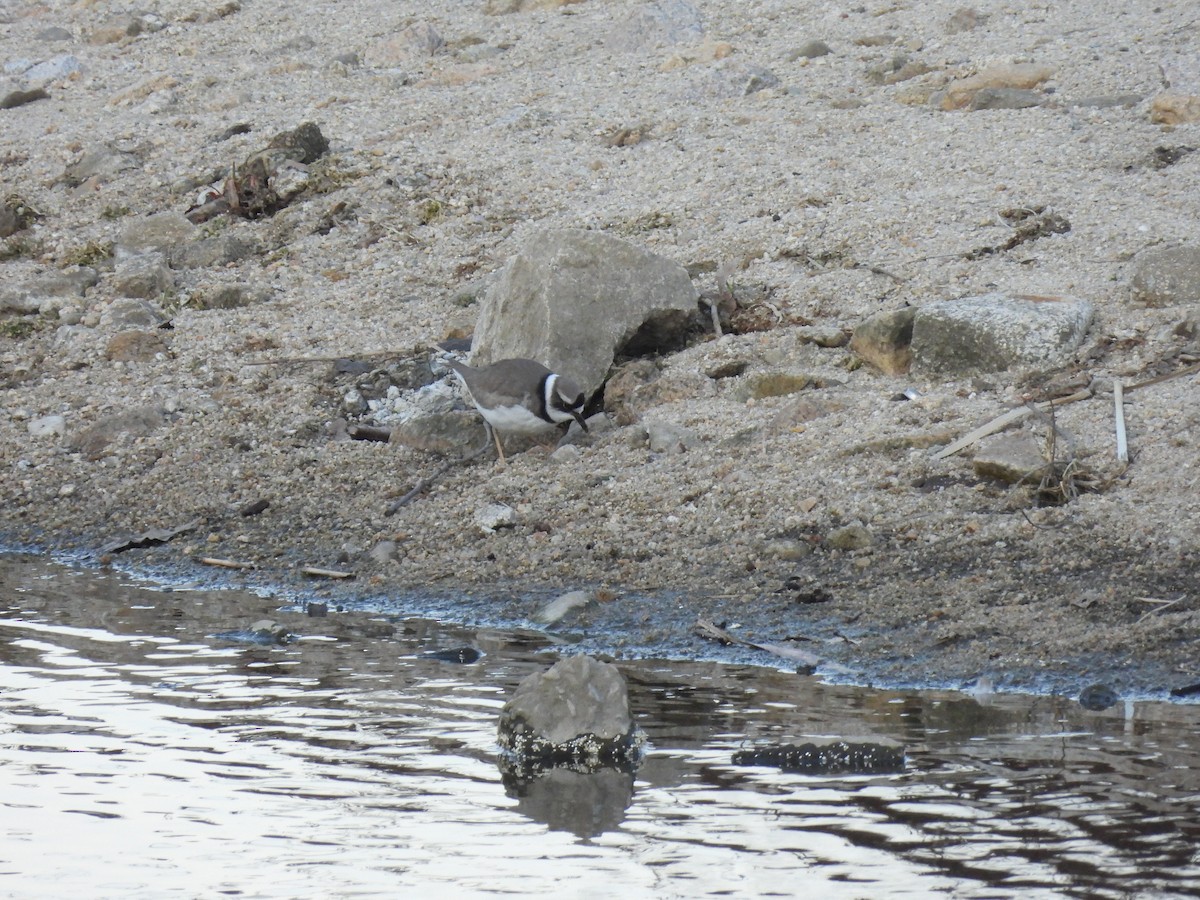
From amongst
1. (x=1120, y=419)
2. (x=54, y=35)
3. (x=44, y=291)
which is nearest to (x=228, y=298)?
Result: (x=44, y=291)

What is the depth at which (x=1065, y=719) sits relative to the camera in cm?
535

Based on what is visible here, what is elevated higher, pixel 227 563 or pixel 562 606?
pixel 227 563

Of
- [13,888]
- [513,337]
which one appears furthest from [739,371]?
[13,888]

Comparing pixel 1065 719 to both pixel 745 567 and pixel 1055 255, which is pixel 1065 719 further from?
pixel 1055 255

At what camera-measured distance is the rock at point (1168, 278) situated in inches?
332

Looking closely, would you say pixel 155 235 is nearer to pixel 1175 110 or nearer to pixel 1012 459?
pixel 1012 459

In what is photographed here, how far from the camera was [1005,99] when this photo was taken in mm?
12047

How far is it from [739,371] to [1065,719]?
387cm

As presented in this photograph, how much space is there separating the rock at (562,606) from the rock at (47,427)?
4.28 m

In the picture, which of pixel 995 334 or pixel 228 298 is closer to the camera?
pixel 995 334

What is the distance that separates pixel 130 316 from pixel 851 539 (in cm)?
615

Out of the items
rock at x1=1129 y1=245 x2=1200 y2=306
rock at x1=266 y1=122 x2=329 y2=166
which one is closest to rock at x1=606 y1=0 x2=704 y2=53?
rock at x1=266 y1=122 x2=329 y2=166

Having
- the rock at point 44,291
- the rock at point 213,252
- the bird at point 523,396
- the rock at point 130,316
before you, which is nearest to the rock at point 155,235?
the rock at point 213,252

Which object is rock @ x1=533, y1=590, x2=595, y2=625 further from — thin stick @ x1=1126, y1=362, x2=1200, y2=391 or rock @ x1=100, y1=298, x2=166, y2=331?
rock @ x1=100, y1=298, x2=166, y2=331
